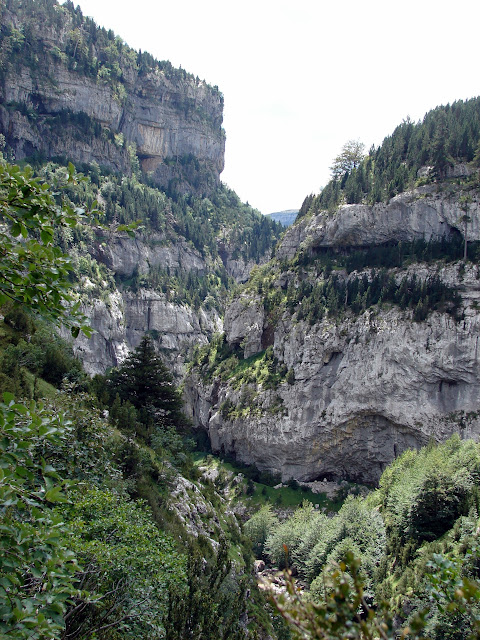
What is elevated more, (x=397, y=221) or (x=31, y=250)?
(x=397, y=221)

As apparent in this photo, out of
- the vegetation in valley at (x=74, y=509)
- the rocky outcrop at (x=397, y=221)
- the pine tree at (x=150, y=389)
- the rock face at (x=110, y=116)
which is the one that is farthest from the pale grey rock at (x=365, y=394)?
the rock face at (x=110, y=116)

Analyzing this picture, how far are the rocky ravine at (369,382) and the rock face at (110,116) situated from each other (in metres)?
83.1

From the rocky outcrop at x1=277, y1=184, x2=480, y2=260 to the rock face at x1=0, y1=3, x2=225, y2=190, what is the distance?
7814 cm

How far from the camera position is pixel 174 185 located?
152 metres

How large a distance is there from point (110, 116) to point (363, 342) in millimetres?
111483

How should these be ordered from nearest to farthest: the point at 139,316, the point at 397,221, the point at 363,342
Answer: the point at 363,342 → the point at 397,221 → the point at 139,316

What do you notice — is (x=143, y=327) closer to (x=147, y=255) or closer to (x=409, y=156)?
(x=147, y=255)

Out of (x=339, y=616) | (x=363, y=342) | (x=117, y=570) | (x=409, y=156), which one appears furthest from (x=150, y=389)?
(x=409, y=156)

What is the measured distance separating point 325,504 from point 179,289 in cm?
7748

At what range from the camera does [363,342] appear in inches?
2322

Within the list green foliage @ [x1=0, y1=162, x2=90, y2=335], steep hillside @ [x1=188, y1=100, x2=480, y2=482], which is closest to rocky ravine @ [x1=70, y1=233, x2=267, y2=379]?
steep hillside @ [x1=188, y1=100, x2=480, y2=482]

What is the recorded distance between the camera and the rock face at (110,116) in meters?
116

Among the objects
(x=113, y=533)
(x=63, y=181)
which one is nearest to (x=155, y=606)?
(x=113, y=533)

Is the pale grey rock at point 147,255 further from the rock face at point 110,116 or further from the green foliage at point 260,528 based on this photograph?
the green foliage at point 260,528
